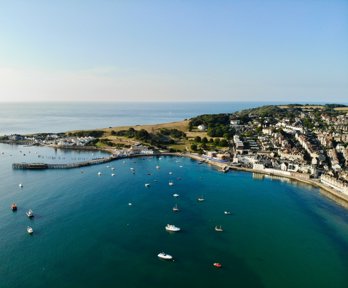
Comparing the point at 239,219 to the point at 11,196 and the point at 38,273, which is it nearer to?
the point at 38,273

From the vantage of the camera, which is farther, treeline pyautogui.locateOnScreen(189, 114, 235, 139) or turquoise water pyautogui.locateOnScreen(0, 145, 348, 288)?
treeline pyautogui.locateOnScreen(189, 114, 235, 139)

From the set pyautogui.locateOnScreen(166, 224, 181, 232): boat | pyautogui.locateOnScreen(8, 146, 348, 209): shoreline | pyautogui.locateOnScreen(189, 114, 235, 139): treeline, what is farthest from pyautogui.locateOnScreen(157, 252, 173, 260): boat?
pyautogui.locateOnScreen(189, 114, 235, 139): treeline

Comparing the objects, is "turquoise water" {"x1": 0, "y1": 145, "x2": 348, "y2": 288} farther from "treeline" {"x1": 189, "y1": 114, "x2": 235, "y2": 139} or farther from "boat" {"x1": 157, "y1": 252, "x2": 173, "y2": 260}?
"treeline" {"x1": 189, "y1": 114, "x2": 235, "y2": 139}

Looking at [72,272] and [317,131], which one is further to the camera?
[317,131]

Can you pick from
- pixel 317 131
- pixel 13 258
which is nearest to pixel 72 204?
pixel 13 258

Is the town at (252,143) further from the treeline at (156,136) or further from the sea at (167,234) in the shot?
the sea at (167,234)

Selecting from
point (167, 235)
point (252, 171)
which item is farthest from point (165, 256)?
point (252, 171)

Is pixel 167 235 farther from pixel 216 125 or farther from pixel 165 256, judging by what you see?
pixel 216 125
